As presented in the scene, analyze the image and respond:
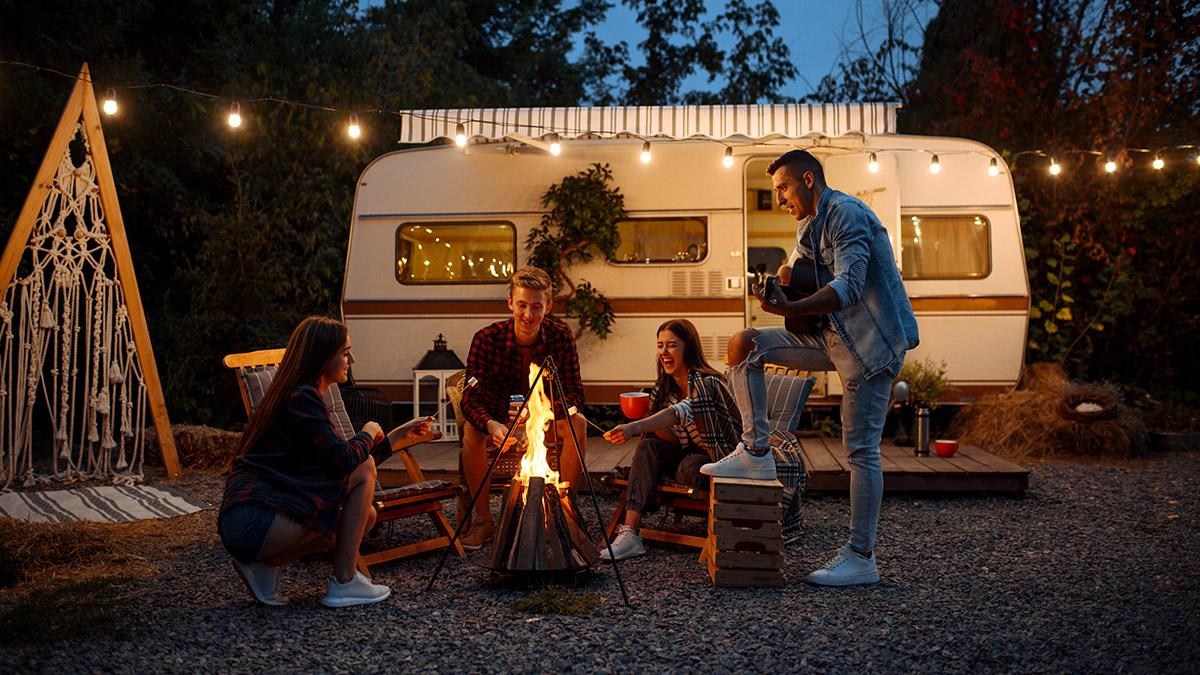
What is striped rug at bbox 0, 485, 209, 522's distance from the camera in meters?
5.51

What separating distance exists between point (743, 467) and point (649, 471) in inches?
30.3

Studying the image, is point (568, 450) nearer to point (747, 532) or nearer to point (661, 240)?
point (747, 532)

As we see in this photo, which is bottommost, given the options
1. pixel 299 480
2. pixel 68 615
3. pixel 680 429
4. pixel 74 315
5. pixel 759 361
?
pixel 68 615

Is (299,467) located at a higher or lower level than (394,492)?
higher

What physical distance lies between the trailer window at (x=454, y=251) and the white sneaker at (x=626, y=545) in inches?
169

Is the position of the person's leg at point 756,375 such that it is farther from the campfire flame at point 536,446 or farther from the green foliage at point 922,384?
the green foliage at point 922,384

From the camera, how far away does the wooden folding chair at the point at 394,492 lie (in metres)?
4.33

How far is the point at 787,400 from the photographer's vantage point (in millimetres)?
5312

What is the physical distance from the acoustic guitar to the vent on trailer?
14.2 feet

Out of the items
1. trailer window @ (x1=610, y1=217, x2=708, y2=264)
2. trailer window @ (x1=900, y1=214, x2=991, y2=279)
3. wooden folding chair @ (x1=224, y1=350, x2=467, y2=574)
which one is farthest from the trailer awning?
wooden folding chair @ (x1=224, y1=350, x2=467, y2=574)

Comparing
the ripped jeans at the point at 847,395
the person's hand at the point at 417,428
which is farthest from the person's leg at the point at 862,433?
the person's hand at the point at 417,428

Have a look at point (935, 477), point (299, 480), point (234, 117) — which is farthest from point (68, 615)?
point (935, 477)

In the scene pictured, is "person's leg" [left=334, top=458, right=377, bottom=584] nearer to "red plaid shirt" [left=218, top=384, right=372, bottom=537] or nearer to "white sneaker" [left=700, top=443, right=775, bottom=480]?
"red plaid shirt" [left=218, top=384, right=372, bottom=537]

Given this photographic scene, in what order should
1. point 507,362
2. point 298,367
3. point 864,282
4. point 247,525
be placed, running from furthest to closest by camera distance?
1. point 507,362
2. point 864,282
3. point 298,367
4. point 247,525
